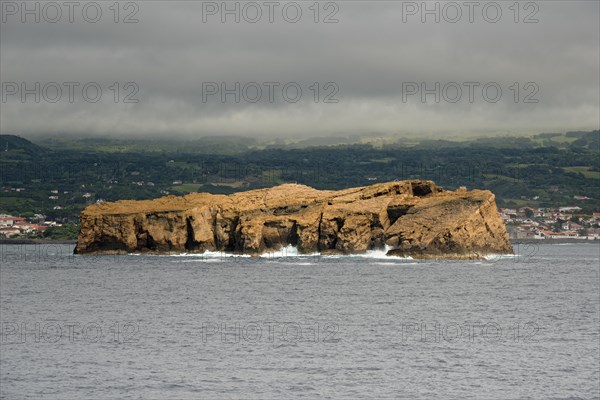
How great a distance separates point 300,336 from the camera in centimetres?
5606

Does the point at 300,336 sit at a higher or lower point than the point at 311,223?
lower

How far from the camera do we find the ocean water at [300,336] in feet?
140

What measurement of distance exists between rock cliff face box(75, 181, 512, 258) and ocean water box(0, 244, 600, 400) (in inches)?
766

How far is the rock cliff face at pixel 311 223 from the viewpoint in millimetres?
120750

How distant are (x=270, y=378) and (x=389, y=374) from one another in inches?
213

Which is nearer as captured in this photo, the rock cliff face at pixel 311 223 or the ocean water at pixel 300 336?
the ocean water at pixel 300 336

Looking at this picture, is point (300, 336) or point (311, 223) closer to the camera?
point (300, 336)

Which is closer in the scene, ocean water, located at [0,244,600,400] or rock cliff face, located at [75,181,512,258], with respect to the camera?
ocean water, located at [0,244,600,400]

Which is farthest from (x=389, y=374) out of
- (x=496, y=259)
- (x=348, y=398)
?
(x=496, y=259)

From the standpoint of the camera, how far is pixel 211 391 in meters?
41.7

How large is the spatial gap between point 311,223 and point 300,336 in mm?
71786

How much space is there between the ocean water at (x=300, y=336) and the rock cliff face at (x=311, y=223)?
63.9 ft

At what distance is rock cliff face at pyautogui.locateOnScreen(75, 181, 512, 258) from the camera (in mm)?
120750

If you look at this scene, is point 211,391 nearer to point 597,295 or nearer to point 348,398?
point 348,398
